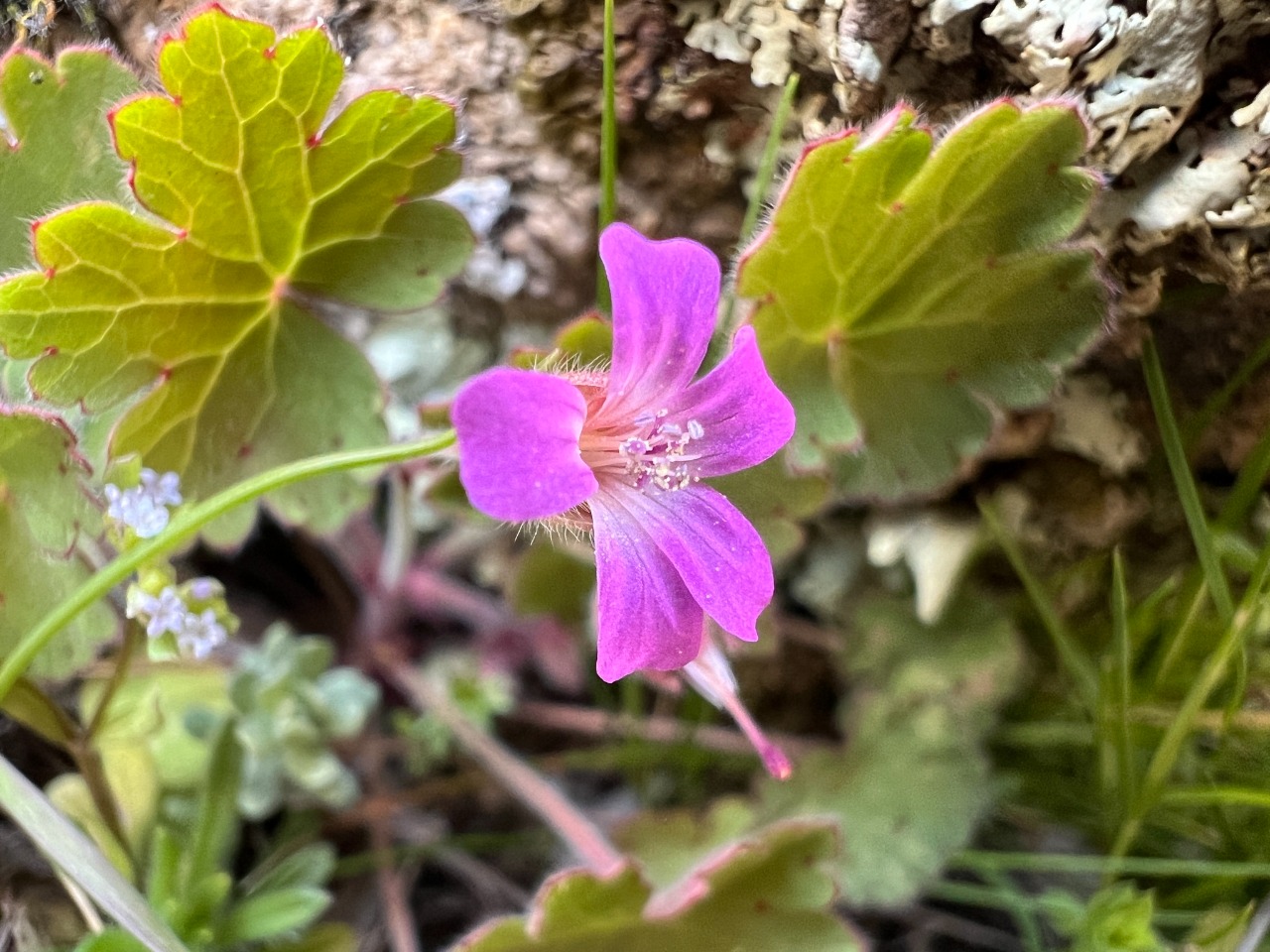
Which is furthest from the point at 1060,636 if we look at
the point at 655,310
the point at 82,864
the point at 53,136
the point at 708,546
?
the point at 53,136

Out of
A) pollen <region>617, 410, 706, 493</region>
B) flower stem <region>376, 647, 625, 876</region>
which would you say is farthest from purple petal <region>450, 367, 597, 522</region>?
flower stem <region>376, 647, 625, 876</region>

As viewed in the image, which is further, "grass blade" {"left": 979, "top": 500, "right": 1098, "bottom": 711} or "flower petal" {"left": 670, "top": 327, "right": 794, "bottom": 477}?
"grass blade" {"left": 979, "top": 500, "right": 1098, "bottom": 711}

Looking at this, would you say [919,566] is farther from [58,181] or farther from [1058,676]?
[58,181]

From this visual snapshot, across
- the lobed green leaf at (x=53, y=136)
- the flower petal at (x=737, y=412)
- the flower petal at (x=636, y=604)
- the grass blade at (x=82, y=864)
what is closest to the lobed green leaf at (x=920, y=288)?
the flower petal at (x=737, y=412)

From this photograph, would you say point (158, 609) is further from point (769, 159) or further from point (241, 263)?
point (769, 159)

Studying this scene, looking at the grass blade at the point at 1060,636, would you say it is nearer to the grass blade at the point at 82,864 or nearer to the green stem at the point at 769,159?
the green stem at the point at 769,159

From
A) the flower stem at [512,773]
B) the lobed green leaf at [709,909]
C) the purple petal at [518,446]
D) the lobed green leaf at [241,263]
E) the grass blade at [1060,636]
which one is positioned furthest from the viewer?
the flower stem at [512,773]

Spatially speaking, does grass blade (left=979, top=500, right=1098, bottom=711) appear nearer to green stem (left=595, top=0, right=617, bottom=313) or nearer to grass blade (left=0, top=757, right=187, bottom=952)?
green stem (left=595, top=0, right=617, bottom=313)
